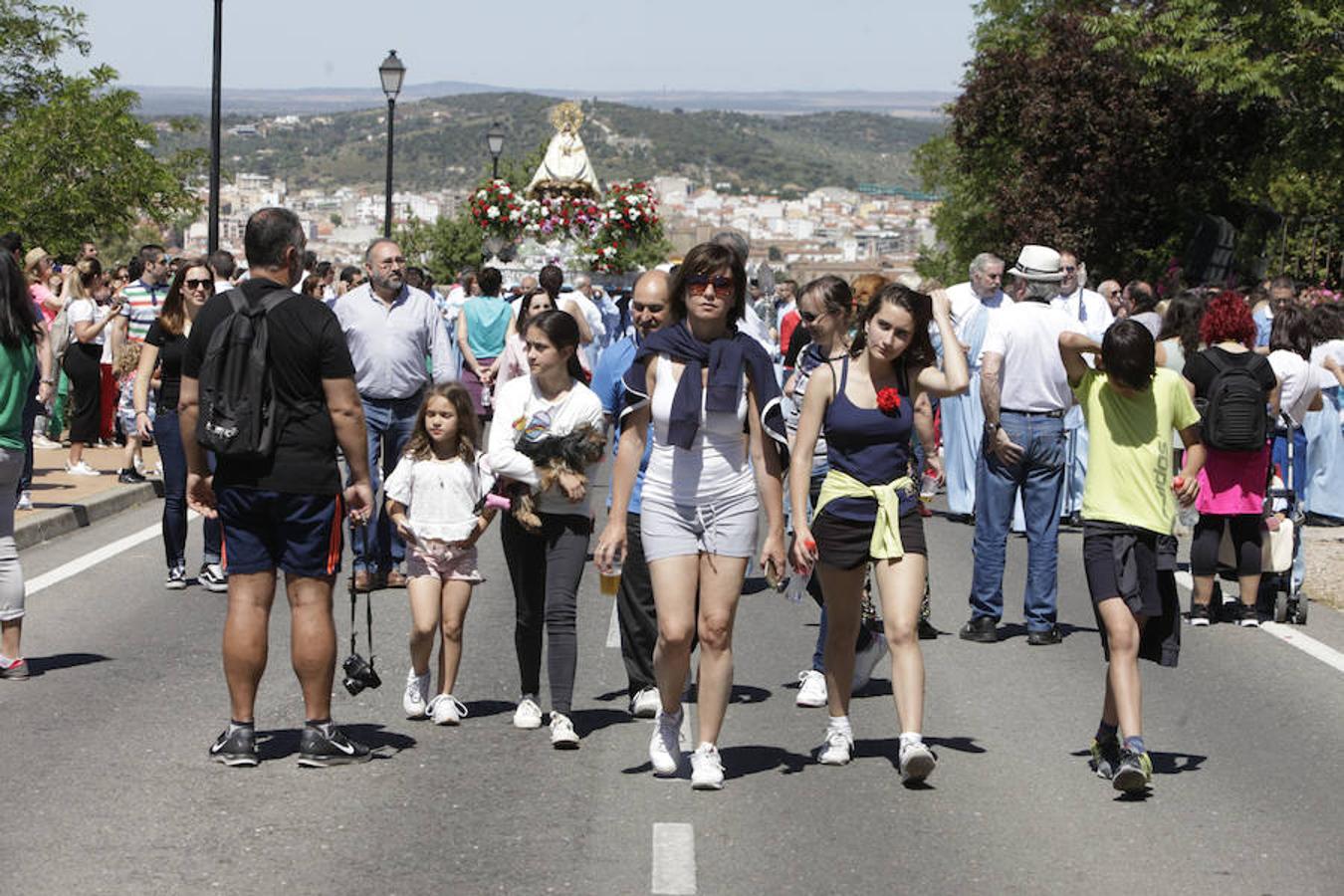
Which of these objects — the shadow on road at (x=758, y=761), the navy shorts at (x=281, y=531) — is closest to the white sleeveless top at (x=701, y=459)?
the shadow on road at (x=758, y=761)

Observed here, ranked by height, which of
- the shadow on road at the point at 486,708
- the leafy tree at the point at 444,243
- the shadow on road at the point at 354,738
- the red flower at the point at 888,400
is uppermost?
the red flower at the point at 888,400

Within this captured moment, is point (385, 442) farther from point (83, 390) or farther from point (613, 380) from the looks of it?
point (83, 390)

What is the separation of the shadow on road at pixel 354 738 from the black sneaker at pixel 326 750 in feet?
0.54

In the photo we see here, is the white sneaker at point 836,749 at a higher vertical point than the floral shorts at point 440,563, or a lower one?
lower

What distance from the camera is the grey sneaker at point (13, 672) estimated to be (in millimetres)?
9352

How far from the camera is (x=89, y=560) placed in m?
13.5

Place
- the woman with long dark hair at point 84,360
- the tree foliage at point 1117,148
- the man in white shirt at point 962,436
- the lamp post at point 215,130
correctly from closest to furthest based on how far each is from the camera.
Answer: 1. the man in white shirt at point 962,436
2. the woman with long dark hair at point 84,360
3. the lamp post at point 215,130
4. the tree foliage at point 1117,148

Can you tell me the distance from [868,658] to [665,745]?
1956 millimetres

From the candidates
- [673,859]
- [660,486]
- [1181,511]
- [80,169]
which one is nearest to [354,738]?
[660,486]

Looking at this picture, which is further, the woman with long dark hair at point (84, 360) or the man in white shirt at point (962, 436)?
the woman with long dark hair at point (84, 360)

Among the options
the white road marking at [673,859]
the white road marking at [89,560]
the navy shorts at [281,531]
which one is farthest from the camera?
the white road marking at [89,560]

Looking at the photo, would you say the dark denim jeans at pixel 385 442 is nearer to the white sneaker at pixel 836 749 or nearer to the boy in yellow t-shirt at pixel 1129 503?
the white sneaker at pixel 836 749

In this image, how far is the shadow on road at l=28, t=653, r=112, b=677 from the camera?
9.59 metres

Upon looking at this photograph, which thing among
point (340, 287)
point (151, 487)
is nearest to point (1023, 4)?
point (340, 287)
